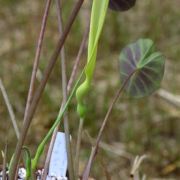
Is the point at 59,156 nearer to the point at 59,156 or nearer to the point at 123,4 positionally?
the point at 59,156

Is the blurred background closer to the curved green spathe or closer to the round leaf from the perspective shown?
the round leaf

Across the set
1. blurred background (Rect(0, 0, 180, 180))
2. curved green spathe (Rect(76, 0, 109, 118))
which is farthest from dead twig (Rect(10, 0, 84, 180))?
blurred background (Rect(0, 0, 180, 180))

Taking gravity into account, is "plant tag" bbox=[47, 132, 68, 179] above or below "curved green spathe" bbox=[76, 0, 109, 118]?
below

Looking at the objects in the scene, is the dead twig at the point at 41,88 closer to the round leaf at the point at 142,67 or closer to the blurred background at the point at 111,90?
the round leaf at the point at 142,67

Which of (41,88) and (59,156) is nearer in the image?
(41,88)

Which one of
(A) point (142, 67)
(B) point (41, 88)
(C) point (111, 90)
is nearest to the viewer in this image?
(B) point (41, 88)

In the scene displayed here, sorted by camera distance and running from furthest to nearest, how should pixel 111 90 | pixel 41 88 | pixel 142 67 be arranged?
pixel 111 90, pixel 142 67, pixel 41 88

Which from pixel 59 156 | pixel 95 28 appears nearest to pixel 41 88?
pixel 95 28
